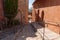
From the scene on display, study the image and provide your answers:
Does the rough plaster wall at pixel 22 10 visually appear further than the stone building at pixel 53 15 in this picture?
Yes

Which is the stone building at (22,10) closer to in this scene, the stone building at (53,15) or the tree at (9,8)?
the tree at (9,8)

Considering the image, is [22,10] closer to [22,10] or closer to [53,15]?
[22,10]

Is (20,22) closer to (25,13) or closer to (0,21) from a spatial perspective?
(25,13)

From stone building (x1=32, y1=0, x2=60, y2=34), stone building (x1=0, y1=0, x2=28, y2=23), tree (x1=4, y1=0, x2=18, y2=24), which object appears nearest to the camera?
stone building (x1=32, y1=0, x2=60, y2=34)

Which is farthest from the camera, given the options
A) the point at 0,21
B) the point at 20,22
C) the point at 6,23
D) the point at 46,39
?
the point at 20,22

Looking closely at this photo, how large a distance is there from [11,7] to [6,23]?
1732 millimetres

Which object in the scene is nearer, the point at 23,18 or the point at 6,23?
the point at 6,23

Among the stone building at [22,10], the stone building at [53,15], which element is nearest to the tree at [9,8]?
the stone building at [22,10]

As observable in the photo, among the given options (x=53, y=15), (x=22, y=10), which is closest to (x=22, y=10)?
(x=22, y=10)

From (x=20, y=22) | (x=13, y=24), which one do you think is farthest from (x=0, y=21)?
(x=20, y=22)

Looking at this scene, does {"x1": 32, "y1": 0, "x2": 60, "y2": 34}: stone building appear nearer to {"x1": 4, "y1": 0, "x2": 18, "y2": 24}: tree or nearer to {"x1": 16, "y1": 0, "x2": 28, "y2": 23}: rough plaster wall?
{"x1": 4, "y1": 0, "x2": 18, "y2": 24}: tree

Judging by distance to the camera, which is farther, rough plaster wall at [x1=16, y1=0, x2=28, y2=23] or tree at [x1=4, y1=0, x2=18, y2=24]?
rough plaster wall at [x1=16, y1=0, x2=28, y2=23]

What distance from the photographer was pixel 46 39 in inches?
240

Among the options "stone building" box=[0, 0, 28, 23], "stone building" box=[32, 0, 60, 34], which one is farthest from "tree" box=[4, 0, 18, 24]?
"stone building" box=[32, 0, 60, 34]
